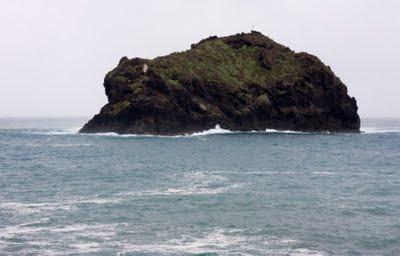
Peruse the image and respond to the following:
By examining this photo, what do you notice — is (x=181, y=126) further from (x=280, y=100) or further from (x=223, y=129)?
(x=280, y=100)

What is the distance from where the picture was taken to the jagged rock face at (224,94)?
139375mm

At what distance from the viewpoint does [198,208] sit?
38156mm

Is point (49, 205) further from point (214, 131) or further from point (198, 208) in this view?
point (214, 131)

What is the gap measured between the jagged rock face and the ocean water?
6872cm

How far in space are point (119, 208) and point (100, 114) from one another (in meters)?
109

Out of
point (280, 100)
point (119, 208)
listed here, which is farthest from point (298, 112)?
point (119, 208)

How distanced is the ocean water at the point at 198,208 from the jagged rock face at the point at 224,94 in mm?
68724

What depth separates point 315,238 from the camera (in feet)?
100

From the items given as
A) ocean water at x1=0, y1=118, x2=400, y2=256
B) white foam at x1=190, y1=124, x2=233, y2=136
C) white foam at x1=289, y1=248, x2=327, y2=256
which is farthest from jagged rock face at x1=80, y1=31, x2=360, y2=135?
white foam at x1=289, y1=248, x2=327, y2=256

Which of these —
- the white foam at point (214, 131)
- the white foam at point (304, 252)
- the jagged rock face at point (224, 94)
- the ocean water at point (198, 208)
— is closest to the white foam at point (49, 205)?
the ocean water at point (198, 208)

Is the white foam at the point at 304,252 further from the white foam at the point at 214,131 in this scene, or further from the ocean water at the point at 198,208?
the white foam at the point at 214,131

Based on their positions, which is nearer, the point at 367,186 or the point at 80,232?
the point at 80,232

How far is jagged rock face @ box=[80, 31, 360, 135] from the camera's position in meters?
139

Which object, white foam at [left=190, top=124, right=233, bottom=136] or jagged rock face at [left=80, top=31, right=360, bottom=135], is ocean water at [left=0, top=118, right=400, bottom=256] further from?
white foam at [left=190, top=124, right=233, bottom=136]
